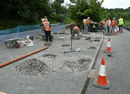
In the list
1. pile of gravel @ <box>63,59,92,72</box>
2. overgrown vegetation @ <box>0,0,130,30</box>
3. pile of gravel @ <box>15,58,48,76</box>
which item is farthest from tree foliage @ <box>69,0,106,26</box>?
pile of gravel @ <box>15,58,48,76</box>

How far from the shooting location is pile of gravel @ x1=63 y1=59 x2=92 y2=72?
4.25 meters

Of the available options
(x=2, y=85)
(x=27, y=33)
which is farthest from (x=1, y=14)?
(x=2, y=85)

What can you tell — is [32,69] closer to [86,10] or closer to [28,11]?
[28,11]

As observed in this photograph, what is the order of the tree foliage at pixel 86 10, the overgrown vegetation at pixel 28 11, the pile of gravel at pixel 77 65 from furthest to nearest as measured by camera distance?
the tree foliage at pixel 86 10 < the overgrown vegetation at pixel 28 11 < the pile of gravel at pixel 77 65

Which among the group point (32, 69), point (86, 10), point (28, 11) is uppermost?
point (86, 10)

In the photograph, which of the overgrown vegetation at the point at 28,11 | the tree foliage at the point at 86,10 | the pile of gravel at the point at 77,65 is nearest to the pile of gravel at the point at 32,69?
the pile of gravel at the point at 77,65

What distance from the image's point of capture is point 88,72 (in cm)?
398

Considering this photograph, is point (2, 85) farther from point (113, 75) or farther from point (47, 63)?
point (113, 75)

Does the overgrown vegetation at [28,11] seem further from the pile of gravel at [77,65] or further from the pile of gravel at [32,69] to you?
the pile of gravel at [77,65]

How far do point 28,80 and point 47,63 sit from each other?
1.45 m

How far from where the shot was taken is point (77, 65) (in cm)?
461

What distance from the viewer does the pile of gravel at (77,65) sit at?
425 centimetres

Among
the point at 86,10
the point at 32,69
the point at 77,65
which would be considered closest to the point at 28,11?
the point at 86,10

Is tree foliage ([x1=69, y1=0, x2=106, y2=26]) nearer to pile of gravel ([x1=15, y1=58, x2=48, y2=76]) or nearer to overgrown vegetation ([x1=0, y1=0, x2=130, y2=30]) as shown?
overgrown vegetation ([x1=0, y1=0, x2=130, y2=30])
